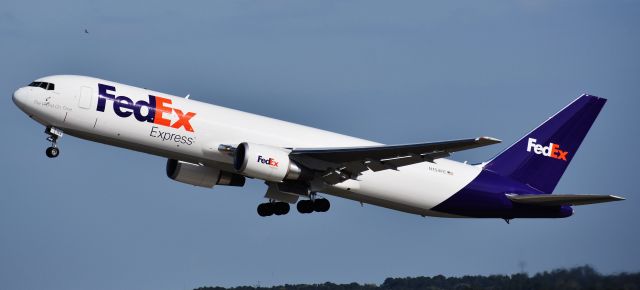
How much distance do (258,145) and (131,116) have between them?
4820mm

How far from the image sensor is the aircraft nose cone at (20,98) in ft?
136

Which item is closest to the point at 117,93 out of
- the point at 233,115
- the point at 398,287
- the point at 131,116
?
the point at 131,116

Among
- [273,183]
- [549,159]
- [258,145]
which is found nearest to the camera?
[258,145]

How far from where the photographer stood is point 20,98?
136 feet

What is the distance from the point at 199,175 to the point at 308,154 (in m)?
6.02

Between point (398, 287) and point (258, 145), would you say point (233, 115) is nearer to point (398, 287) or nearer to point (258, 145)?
point (258, 145)

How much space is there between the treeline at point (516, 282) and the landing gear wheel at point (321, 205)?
4.50 m

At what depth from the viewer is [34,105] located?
4128 centimetres

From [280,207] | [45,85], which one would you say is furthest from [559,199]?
[45,85]

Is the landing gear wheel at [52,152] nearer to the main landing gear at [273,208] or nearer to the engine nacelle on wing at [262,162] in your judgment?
the engine nacelle on wing at [262,162]

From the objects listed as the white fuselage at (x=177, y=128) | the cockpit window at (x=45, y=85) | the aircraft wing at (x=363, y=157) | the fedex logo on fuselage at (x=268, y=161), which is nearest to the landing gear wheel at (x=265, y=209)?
the white fuselage at (x=177, y=128)

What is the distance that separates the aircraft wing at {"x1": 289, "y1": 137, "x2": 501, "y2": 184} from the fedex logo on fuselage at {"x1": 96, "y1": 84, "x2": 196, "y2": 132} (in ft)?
14.6

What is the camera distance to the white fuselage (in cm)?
4109

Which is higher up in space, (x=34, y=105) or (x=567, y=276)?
(x=34, y=105)
